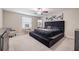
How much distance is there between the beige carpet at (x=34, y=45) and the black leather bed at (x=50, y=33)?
0.07m

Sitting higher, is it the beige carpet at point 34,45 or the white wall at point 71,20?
the white wall at point 71,20

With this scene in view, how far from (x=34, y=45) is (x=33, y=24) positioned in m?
0.35

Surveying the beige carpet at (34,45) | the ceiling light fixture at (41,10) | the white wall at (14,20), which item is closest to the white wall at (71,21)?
the beige carpet at (34,45)

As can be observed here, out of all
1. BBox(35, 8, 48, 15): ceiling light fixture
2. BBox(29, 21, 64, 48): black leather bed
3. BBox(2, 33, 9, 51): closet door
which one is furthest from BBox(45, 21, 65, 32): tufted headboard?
BBox(2, 33, 9, 51): closet door

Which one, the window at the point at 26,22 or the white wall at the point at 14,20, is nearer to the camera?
the white wall at the point at 14,20

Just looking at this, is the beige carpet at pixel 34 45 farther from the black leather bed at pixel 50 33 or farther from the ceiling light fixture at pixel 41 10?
the ceiling light fixture at pixel 41 10

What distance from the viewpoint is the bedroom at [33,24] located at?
1.32 m

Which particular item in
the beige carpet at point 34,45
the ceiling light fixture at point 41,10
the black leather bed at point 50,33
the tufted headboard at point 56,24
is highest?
the ceiling light fixture at point 41,10

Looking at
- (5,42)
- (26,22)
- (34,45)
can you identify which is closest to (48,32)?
(34,45)

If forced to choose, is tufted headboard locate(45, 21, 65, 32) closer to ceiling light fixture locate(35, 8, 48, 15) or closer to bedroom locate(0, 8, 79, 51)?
bedroom locate(0, 8, 79, 51)

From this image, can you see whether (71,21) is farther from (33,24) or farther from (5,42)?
(5,42)

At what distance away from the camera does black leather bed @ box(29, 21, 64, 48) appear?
1.33 meters
